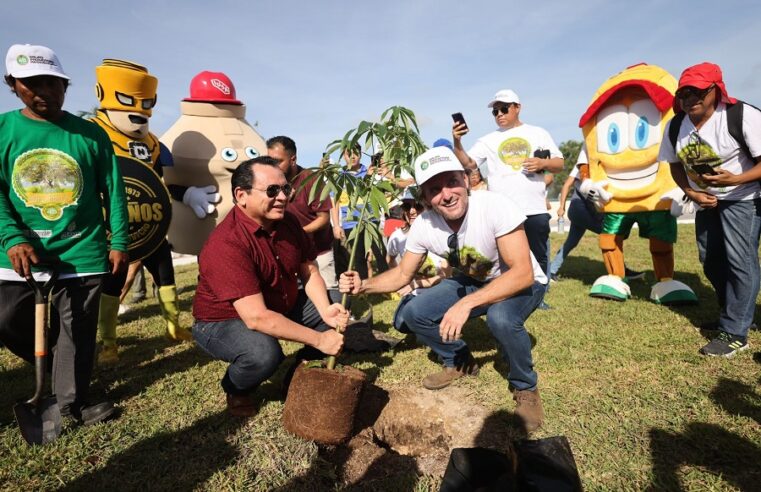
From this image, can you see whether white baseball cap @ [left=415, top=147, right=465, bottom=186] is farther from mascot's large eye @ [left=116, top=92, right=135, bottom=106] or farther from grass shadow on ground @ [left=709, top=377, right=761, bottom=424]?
mascot's large eye @ [left=116, top=92, right=135, bottom=106]

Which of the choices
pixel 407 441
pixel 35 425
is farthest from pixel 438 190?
pixel 35 425

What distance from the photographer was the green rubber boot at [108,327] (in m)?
3.56

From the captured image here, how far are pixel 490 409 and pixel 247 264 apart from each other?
65.9 inches

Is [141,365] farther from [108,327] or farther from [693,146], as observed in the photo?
[693,146]

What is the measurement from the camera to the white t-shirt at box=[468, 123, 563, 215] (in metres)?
4.18

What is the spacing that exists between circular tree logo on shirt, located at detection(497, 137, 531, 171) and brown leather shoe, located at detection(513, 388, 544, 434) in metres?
2.47

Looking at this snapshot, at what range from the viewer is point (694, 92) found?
295 centimetres

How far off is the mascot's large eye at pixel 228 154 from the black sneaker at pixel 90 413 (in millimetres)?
2730

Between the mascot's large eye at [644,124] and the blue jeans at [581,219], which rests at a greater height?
the mascot's large eye at [644,124]


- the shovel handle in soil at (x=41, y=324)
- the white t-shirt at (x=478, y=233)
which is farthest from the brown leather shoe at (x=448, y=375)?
the shovel handle in soil at (x=41, y=324)

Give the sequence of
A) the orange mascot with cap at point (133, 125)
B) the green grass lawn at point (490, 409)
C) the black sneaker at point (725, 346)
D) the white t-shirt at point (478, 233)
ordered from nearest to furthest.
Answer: the green grass lawn at point (490, 409) → the white t-shirt at point (478, 233) → the black sneaker at point (725, 346) → the orange mascot with cap at point (133, 125)

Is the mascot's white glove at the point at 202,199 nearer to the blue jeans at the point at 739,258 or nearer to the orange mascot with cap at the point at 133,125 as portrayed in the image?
the orange mascot with cap at the point at 133,125

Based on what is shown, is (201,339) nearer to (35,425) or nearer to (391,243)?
(35,425)

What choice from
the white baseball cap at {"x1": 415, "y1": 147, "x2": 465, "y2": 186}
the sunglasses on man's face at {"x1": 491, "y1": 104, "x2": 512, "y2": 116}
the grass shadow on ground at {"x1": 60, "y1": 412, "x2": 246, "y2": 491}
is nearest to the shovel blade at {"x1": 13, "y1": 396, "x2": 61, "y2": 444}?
the grass shadow on ground at {"x1": 60, "y1": 412, "x2": 246, "y2": 491}
